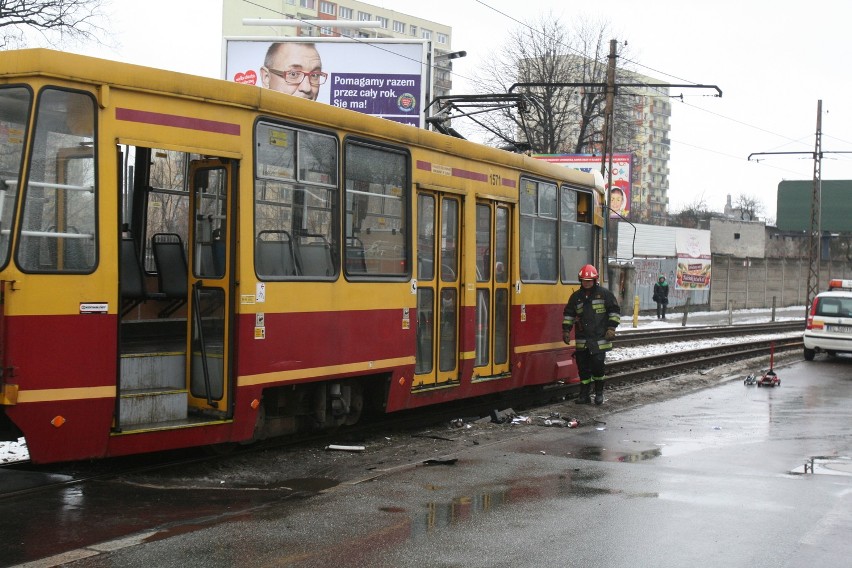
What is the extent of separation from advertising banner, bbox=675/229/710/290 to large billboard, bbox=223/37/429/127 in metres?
21.6

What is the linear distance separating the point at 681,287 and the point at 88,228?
133ft

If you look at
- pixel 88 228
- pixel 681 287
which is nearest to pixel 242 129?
pixel 88 228

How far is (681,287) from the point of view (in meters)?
45.1

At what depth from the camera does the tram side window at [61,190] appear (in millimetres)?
6816

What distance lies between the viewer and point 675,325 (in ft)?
114

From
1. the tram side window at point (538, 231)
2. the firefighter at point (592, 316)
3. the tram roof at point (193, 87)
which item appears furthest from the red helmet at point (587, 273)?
the tram roof at point (193, 87)

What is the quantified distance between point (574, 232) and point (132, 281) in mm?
6815

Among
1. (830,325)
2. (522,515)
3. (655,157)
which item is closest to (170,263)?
(522,515)

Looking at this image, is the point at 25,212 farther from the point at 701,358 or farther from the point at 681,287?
the point at 681,287

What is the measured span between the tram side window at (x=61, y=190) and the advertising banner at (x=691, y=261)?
4003cm

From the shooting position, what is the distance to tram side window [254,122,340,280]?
8.15 m

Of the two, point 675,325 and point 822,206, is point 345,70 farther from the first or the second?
point 822,206

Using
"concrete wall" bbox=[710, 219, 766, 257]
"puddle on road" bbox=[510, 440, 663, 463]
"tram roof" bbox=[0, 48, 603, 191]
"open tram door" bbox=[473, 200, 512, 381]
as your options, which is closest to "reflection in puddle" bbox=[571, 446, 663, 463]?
"puddle on road" bbox=[510, 440, 663, 463]

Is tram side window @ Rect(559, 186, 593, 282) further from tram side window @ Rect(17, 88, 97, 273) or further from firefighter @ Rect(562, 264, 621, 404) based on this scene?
tram side window @ Rect(17, 88, 97, 273)
